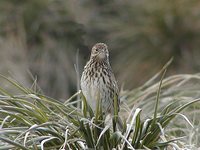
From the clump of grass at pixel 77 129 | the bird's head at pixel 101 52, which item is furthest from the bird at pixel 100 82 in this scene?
the clump of grass at pixel 77 129

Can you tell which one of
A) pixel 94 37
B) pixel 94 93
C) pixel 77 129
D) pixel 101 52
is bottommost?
pixel 77 129

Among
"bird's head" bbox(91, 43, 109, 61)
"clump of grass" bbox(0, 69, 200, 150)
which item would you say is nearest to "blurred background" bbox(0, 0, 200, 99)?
"bird's head" bbox(91, 43, 109, 61)

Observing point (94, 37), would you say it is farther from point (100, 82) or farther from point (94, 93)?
point (94, 93)

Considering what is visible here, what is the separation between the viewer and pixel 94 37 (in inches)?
523

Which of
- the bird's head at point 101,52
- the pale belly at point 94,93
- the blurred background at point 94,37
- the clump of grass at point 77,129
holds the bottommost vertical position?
the clump of grass at point 77,129

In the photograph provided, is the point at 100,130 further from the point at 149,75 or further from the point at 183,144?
the point at 149,75

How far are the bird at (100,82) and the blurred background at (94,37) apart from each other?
5.24 m

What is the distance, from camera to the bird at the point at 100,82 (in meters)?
6.25

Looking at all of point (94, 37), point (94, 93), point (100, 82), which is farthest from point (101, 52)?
point (94, 37)

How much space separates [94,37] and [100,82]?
6.96 m

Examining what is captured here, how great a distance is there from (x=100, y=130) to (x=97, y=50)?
101 centimetres

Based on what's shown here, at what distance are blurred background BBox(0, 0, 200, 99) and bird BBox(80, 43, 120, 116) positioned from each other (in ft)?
17.2

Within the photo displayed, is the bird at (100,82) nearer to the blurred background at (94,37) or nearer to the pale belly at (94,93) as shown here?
the pale belly at (94,93)

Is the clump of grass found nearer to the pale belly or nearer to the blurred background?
the pale belly
